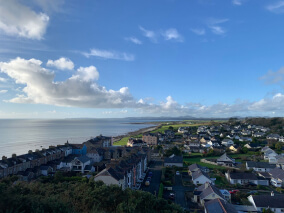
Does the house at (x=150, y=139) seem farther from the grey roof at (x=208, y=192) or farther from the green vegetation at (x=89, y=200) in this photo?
the green vegetation at (x=89, y=200)

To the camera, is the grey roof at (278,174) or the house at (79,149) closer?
the grey roof at (278,174)

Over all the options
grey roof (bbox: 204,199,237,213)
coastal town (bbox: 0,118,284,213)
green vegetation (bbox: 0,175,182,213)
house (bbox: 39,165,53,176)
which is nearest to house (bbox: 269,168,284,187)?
coastal town (bbox: 0,118,284,213)

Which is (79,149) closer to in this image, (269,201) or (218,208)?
(218,208)

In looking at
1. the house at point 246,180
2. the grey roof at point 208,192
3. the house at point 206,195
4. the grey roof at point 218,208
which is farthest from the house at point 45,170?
the house at point 246,180

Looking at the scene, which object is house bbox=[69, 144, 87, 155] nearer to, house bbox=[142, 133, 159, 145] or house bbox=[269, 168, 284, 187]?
house bbox=[142, 133, 159, 145]

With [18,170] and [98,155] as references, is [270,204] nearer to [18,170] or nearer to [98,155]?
[98,155]
